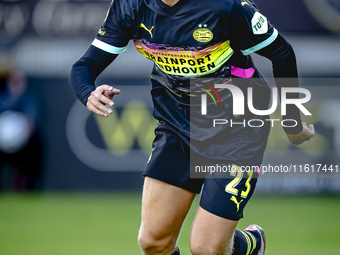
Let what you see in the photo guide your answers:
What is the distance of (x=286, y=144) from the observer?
7.00 m

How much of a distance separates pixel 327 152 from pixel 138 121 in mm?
2656

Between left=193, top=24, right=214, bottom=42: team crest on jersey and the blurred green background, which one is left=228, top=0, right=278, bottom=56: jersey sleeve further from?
the blurred green background

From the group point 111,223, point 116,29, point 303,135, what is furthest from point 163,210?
point 111,223

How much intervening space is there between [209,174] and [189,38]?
0.83m

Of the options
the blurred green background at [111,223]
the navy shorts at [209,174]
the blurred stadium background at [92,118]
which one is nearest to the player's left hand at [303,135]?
the navy shorts at [209,174]

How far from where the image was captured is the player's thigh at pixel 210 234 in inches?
116

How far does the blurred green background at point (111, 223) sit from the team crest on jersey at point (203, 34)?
242 cm

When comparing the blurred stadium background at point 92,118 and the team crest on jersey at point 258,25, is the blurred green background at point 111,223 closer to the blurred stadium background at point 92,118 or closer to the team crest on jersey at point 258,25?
the blurred stadium background at point 92,118

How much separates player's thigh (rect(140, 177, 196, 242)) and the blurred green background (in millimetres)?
1543

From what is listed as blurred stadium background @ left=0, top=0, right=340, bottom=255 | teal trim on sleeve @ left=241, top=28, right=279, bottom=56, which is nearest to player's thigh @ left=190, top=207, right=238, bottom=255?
teal trim on sleeve @ left=241, top=28, right=279, bottom=56

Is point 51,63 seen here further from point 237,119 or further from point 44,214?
point 237,119

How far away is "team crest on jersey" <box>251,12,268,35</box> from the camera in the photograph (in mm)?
2859

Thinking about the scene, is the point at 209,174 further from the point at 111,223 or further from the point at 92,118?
the point at 92,118

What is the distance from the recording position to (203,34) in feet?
9.39
